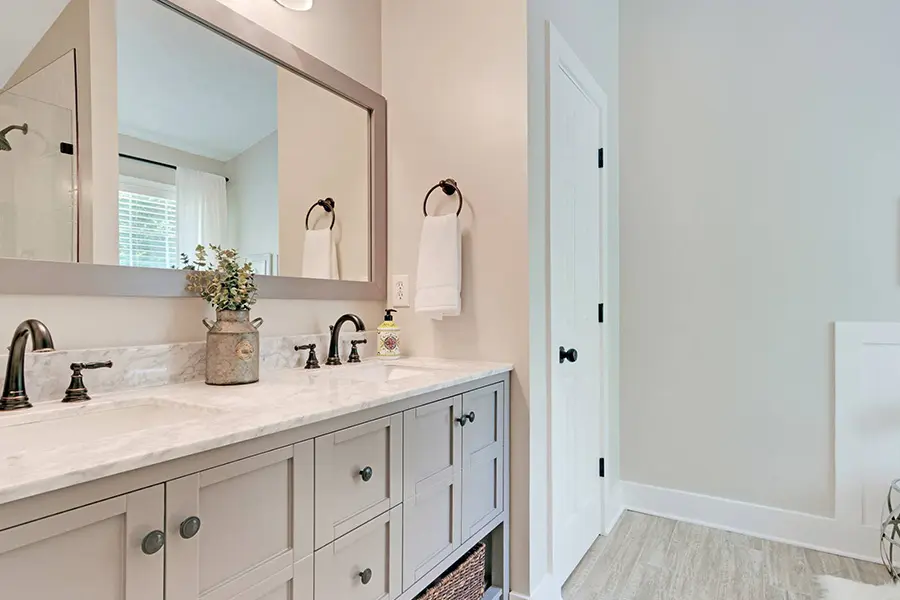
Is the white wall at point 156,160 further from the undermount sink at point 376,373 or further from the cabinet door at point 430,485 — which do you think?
the cabinet door at point 430,485

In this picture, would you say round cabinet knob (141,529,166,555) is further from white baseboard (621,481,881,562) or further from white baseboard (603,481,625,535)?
white baseboard (621,481,881,562)

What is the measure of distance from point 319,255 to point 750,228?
209 cm

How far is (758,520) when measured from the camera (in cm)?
246

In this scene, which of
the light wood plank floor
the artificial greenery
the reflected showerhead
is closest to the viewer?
the reflected showerhead

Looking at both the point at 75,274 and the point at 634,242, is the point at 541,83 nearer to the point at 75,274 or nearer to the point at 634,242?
the point at 634,242

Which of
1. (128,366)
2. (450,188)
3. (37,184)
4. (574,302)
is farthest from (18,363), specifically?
(574,302)

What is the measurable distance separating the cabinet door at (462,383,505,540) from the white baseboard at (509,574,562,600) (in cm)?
32

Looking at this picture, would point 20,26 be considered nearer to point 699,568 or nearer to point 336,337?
point 336,337

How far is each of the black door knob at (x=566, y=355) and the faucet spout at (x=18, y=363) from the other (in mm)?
1597

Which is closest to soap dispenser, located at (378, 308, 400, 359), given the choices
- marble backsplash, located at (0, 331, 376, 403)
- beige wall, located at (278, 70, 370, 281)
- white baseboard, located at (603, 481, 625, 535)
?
beige wall, located at (278, 70, 370, 281)

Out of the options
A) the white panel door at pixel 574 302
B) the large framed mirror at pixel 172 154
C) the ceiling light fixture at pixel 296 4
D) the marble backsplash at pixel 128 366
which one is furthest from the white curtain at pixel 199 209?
the white panel door at pixel 574 302

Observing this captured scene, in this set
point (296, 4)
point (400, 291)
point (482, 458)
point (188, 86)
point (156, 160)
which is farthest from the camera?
point (400, 291)

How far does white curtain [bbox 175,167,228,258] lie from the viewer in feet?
4.66

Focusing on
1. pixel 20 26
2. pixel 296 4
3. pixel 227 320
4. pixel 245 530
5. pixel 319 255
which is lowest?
pixel 245 530
